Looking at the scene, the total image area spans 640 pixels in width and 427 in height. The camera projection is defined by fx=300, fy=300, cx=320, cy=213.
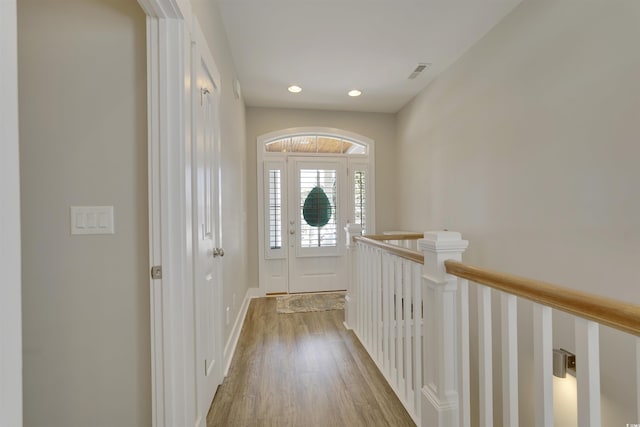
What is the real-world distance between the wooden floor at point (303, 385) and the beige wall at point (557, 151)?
1.23m

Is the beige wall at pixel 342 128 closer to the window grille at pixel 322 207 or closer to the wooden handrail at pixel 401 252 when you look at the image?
the window grille at pixel 322 207

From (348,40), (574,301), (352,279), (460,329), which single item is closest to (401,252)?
(460,329)

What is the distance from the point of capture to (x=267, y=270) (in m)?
4.29

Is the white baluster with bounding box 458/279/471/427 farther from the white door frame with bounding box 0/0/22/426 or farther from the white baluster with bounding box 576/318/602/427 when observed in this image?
the white door frame with bounding box 0/0/22/426

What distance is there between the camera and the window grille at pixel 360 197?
448cm

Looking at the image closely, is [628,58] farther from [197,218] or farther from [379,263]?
[197,218]

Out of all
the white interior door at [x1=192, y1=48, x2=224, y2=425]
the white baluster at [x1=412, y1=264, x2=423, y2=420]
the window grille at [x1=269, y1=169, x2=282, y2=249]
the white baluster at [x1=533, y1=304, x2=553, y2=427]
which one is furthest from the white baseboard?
the white baluster at [x1=533, y1=304, x2=553, y2=427]

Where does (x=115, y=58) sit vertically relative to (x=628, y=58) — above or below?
below

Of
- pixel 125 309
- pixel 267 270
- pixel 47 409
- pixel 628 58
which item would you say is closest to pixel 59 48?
pixel 125 309

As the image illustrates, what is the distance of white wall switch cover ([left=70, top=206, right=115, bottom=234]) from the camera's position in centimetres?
124

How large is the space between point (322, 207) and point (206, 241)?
9.11 ft

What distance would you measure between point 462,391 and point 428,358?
22 centimetres

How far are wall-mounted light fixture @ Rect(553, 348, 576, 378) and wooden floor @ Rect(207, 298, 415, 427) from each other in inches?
42.7

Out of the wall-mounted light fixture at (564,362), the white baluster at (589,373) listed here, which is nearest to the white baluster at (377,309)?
the wall-mounted light fixture at (564,362)
